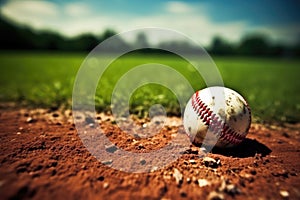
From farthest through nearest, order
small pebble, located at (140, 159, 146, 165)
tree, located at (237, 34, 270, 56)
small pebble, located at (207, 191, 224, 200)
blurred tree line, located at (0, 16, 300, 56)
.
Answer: tree, located at (237, 34, 270, 56) → blurred tree line, located at (0, 16, 300, 56) → small pebble, located at (140, 159, 146, 165) → small pebble, located at (207, 191, 224, 200)

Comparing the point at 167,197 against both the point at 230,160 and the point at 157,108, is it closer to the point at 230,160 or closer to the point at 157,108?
the point at 230,160

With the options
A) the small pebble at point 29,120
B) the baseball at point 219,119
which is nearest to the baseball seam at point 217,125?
the baseball at point 219,119

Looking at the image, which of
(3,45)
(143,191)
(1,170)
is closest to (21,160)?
(1,170)

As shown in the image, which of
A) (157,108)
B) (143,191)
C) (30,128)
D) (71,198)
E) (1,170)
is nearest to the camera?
(71,198)

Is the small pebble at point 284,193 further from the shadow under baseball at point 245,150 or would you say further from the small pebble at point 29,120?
the small pebble at point 29,120

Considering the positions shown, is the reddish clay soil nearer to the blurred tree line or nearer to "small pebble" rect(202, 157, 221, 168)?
"small pebble" rect(202, 157, 221, 168)

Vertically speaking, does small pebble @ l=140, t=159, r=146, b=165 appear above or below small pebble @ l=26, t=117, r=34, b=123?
below

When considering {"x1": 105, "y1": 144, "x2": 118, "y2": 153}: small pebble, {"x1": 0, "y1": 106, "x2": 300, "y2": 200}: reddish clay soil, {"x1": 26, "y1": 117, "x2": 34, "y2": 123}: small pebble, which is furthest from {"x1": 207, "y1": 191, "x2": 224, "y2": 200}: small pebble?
{"x1": 26, "y1": 117, "x2": 34, "y2": 123}: small pebble

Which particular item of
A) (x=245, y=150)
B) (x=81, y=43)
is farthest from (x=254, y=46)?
(x=245, y=150)
